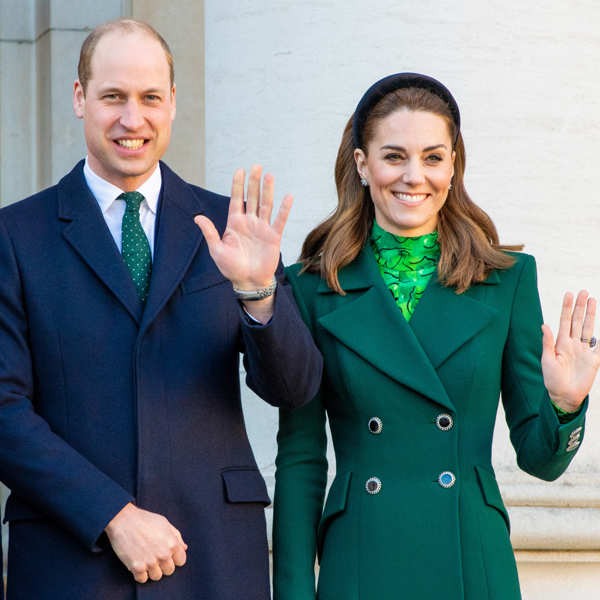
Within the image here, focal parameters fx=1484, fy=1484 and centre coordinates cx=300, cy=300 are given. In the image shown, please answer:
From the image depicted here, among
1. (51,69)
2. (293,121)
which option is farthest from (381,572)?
(51,69)

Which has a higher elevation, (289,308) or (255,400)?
(289,308)

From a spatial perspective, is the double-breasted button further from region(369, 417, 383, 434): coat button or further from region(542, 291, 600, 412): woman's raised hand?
region(369, 417, 383, 434): coat button

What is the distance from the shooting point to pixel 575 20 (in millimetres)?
5254

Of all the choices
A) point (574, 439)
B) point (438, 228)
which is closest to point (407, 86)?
point (438, 228)

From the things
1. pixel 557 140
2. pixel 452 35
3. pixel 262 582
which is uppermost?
pixel 452 35

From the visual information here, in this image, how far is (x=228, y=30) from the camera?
5395 mm

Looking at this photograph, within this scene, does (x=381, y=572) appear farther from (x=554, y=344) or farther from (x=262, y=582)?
(x=554, y=344)

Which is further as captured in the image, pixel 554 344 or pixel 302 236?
pixel 302 236

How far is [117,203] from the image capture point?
12.1 feet

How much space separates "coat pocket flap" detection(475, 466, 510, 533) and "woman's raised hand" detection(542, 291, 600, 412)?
0.29m

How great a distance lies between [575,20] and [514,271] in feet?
5.77

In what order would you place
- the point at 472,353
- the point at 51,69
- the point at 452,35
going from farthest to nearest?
the point at 51,69
the point at 452,35
the point at 472,353

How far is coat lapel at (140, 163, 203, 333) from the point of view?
3.53 metres

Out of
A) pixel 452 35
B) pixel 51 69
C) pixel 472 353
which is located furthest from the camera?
pixel 51 69
